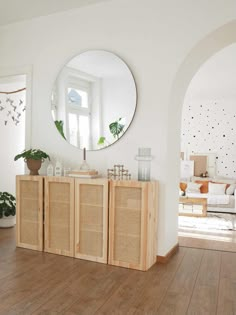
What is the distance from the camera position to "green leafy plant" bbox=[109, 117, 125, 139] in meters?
3.25

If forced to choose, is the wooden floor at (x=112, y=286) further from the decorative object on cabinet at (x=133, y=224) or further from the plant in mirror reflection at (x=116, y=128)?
the plant in mirror reflection at (x=116, y=128)

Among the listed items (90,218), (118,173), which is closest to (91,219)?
(90,218)

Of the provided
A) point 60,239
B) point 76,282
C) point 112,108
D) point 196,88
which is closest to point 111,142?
point 112,108

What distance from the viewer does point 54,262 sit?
302 centimetres

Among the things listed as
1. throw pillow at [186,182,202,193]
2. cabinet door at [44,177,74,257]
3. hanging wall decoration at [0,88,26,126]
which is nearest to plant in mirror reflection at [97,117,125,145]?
cabinet door at [44,177,74,257]

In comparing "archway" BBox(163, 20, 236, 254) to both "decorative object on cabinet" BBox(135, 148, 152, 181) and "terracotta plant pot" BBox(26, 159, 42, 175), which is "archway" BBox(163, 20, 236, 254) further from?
"terracotta plant pot" BBox(26, 159, 42, 175)

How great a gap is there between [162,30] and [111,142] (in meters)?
1.22

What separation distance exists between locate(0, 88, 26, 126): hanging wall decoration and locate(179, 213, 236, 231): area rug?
3.19m

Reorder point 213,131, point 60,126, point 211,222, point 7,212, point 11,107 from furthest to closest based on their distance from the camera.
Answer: point 213,131, point 211,222, point 11,107, point 7,212, point 60,126

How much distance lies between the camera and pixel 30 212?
3412mm

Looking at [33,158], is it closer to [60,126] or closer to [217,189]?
[60,126]

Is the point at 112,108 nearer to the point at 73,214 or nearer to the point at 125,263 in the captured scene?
the point at 73,214

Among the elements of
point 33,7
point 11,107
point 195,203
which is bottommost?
point 195,203

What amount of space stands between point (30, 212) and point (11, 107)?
2436mm
